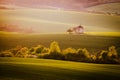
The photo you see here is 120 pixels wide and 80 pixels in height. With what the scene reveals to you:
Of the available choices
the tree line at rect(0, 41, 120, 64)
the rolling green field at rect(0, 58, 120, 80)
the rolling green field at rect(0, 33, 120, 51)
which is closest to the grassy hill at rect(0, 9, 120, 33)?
the rolling green field at rect(0, 33, 120, 51)

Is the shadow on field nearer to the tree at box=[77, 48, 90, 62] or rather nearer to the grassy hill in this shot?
the tree at box=[77, 48, 90, 62]

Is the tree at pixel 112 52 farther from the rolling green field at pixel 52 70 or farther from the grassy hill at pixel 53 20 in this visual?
the grassy hill at pixel 53 20

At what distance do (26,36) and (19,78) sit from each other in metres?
0.44

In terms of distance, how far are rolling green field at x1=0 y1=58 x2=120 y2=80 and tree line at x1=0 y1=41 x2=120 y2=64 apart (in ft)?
0.14

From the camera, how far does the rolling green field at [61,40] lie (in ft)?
7.40

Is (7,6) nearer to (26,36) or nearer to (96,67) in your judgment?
(26,36)

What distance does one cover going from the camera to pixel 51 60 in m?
2.28

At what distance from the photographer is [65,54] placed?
2.29 m

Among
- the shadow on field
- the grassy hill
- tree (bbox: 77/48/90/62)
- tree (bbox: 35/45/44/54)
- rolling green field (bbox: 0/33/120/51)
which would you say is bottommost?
the shadow on field

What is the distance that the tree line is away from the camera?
7.34 ft

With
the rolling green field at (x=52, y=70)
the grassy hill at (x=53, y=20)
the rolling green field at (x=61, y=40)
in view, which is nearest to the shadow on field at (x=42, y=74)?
the rolling green field at (x=52, y=70)

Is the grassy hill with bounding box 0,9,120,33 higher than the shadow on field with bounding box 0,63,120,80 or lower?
higher

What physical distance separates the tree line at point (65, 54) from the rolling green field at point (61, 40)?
0.04 m

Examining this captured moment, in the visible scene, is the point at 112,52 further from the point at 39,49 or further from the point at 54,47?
the point at 39,49
